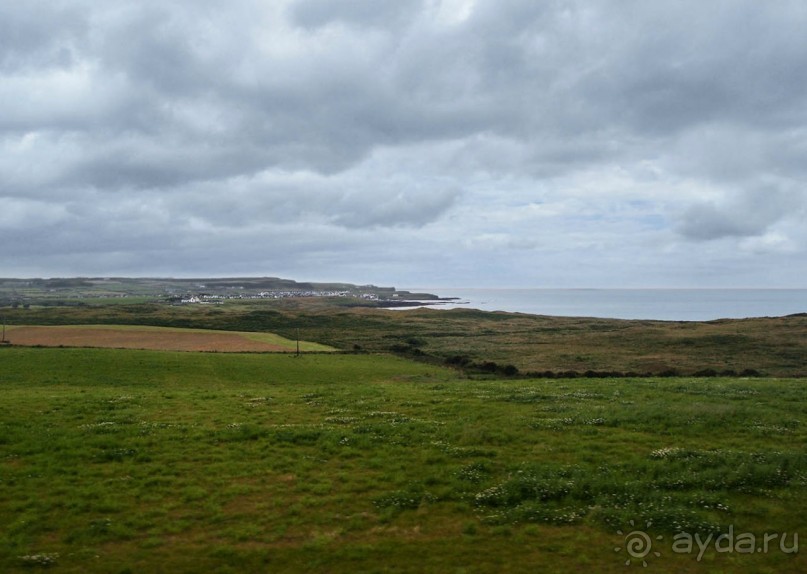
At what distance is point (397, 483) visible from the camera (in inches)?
588

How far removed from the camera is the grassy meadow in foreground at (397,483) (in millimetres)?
11109

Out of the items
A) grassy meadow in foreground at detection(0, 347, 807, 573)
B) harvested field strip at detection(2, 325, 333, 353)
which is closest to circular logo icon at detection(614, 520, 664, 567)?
grassy meadow in foreground at detection(0, 347, 807, 573)

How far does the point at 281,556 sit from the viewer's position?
11062mm

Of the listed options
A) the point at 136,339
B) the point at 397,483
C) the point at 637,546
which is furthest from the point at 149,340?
the point at 637,546

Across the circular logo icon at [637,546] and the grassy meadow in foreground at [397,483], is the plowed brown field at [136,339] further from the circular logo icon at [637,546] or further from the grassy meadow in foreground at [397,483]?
the circular logo icon at [637,546]

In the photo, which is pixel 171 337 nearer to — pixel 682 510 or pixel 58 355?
pixel 58 355

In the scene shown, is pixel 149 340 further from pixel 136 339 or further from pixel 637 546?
pixel 637 546

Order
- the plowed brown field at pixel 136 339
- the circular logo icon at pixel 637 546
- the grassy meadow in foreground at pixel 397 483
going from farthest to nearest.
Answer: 1. the plowed brown field at pixel 136 339
2. the grassy meadow in foreground at pixel 397 483
3. the circular logo icon at pixel 637 546

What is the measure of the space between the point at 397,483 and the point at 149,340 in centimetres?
7196

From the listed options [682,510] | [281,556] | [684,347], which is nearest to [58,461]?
[281,556]

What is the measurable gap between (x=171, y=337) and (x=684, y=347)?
248 ft

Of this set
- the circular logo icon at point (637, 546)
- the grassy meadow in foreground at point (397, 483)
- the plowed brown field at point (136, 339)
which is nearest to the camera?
the circular logo icon at point (637, 546)

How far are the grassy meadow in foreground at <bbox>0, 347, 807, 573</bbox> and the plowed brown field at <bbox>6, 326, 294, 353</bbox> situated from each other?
150 feet

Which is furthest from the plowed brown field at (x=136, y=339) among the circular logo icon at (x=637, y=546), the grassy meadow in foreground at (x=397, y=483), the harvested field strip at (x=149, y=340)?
the circular logo icon at (x=637, y=546)
